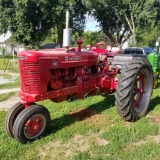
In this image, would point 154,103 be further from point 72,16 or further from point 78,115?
point 72,16

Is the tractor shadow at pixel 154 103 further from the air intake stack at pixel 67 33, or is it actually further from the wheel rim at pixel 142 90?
the air intake stack at pixel 67 33

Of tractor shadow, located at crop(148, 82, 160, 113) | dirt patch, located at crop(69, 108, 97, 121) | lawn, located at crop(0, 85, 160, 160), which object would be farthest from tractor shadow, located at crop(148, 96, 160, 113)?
dirt patch, located at crop(69, 108, 97, 121)

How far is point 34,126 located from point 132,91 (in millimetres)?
1913

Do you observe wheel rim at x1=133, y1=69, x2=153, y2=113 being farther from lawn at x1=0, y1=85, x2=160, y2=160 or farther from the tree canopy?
the tree canopy

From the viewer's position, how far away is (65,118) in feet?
16.9

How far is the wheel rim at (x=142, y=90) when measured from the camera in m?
5.36

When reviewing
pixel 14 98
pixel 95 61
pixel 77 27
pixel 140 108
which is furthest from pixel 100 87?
pixel 77 27

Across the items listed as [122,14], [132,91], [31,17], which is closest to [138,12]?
[122,14]

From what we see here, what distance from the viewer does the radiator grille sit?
13.3 ft

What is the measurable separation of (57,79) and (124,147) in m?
1.66

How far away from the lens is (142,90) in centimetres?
553

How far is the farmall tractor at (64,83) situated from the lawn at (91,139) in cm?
20

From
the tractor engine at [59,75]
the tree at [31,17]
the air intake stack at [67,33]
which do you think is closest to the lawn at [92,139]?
the tractor engine at [59,75]

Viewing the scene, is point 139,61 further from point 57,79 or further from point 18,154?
point 18,154
